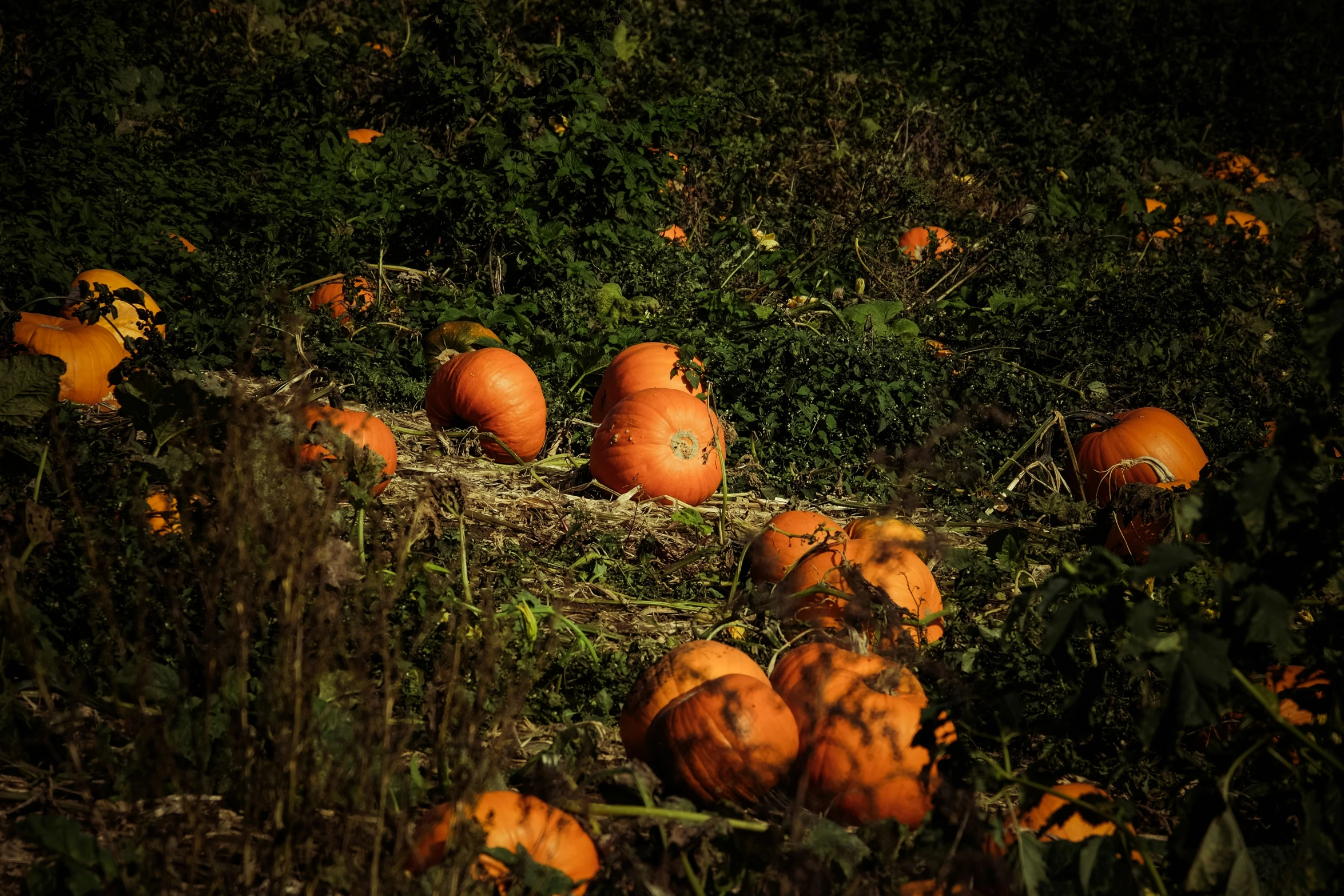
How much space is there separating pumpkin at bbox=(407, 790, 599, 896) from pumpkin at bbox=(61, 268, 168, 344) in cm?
376

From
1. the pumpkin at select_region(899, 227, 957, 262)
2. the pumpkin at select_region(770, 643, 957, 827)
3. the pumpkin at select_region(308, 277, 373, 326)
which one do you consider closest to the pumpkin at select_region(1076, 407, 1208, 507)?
the pumpkin at select_region(899, 227, 957, 262)

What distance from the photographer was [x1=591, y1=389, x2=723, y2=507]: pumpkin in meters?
4.56

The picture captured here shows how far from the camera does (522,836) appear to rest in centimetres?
207

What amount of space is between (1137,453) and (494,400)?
3.10 m

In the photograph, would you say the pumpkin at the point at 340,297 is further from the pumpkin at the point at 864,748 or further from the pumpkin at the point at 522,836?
the pumpkin at the point at 522,836

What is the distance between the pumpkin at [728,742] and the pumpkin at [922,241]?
5429 millimetres

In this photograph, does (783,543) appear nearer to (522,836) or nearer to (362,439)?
(362,439)

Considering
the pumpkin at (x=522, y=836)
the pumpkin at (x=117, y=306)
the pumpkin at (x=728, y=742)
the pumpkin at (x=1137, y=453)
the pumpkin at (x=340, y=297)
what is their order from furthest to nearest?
the pumpkin at (x=340, y=297), the pumpkin at (x=117, y=306), the pumpkin at (x=1137, y=453), the pumpkin at (x=728, y=742), the pumpkin at (x=522, y=836)

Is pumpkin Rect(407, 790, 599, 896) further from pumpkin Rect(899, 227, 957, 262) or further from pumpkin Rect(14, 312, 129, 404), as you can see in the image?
pumpkin Rect(899, 227, 957, 262)

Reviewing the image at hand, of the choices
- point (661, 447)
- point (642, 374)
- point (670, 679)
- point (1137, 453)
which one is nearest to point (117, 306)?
point (642, 374)

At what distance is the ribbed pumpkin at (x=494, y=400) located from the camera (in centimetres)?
486

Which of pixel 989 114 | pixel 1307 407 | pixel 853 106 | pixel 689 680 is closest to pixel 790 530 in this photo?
pixel 689 680

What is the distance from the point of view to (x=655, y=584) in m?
3.94

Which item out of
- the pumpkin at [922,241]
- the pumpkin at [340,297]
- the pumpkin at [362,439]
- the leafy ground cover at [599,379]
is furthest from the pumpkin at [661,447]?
the pumpkin at [922,241]
